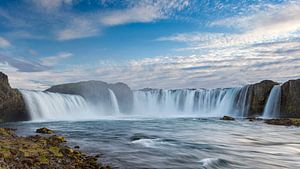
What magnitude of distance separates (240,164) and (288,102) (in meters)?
45.0

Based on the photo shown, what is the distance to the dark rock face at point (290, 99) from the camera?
5325 cm

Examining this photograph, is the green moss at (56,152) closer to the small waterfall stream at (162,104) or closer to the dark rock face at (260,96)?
the small waterfall stream at (162,104)

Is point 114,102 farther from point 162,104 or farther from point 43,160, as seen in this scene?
point 43,160

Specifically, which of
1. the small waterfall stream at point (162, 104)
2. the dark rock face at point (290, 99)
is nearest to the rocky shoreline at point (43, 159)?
the small waterfall stream at point (162, 104)

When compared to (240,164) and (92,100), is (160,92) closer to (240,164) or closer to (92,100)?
(92,100)

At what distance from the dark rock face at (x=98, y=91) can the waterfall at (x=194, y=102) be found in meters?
3.13

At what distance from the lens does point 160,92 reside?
89375 mm

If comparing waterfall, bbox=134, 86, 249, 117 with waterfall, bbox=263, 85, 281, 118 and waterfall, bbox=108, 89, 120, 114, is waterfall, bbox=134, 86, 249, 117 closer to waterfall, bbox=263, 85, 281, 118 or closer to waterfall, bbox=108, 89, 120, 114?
waterfall, bbox=263, 85, 281, 118

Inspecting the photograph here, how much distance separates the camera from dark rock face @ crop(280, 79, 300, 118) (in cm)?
5325

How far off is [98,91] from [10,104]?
126 ft

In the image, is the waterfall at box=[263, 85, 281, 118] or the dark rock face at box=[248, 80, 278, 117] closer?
the waterfall at box=[263, 85, 281, 118]

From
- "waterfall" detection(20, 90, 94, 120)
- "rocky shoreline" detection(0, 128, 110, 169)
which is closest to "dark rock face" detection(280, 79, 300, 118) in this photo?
"waterfall" detection(20, 90, 94, 120)

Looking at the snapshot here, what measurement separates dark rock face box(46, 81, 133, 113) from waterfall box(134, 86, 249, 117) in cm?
313

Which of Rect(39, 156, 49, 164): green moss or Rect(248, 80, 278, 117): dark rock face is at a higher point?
Rect(248, 80, 278, 117): dark rock face
